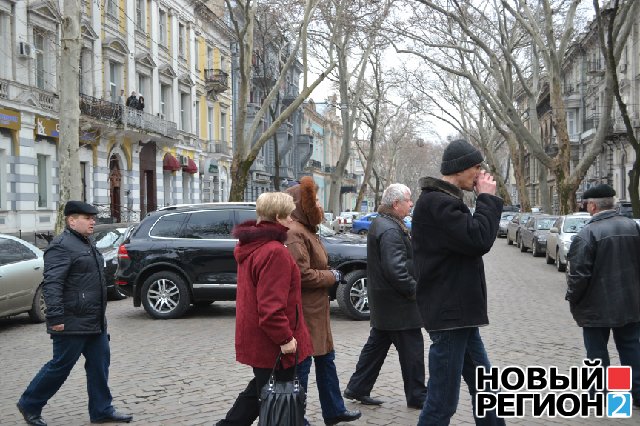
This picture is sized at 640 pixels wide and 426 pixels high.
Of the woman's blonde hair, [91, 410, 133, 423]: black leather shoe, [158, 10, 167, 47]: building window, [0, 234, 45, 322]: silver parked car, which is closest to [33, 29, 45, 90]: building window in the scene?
[158, 10, 167, 47]: building window

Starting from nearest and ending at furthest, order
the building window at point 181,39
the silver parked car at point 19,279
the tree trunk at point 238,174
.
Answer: the silver parked car at point 19,279 < the tree trunk at point 238,174 < the building window at point 181,39

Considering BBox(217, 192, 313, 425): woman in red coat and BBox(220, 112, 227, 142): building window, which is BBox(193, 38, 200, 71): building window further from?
BBox(217, 192, 313, 425): woman in red coat

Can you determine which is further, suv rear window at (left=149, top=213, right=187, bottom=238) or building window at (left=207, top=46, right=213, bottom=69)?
building window at (left=207, top=46, right=213, bottom=69)

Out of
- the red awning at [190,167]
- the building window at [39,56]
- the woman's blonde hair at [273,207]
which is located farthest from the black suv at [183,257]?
the red awning at [190,167]

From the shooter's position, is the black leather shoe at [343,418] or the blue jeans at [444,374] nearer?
the blue jeans at [444,374]

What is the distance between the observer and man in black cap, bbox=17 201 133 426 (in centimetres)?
583

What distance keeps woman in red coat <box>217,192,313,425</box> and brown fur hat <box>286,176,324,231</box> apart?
0.84 meters

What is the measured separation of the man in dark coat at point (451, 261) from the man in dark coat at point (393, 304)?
174cm

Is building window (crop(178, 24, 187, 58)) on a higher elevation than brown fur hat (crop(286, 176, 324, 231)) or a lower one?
higher

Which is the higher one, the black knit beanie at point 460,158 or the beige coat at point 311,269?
the black knit beanie at point 460,158

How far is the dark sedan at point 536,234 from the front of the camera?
986 inches

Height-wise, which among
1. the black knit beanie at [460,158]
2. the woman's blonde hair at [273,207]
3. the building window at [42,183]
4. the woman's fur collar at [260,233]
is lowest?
the woman's fur collar at [260,233]

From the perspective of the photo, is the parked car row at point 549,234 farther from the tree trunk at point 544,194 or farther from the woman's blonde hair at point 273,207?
the woman's blonde hair at point 273,207

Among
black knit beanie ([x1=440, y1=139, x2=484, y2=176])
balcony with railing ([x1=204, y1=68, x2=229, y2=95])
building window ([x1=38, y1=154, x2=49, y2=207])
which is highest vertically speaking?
balcony with railing ([x1=204, y1=68, x2=229, y2=95])
